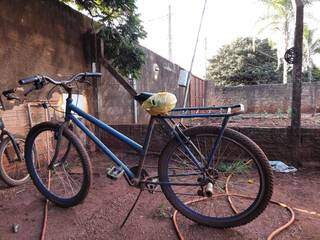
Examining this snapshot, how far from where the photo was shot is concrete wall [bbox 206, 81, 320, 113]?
12708 millimetres

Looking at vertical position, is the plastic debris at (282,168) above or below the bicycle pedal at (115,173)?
below

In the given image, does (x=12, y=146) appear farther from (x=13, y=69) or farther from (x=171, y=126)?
(x=171, y=126)

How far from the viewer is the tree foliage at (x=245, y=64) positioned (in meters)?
19.6

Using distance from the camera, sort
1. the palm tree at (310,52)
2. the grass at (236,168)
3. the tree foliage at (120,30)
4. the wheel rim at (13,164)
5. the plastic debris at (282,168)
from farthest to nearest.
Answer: the palm tree at (310,52), the tree foliage at (120,30), the plastic debris at (282,168), the wheel rim at (13,164), the grass at (236,168)

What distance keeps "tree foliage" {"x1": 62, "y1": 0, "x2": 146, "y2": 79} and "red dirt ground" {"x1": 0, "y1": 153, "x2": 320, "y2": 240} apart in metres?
2.28

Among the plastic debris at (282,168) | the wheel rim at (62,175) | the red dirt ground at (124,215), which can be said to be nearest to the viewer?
the red dirt ground at (124,215)

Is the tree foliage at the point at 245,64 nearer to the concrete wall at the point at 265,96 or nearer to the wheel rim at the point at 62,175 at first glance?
the concrete wall at the point at 265,96

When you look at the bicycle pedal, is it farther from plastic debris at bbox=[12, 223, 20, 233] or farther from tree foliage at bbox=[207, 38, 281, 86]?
tree foliage at bbox=[207, 38, 281, 86]

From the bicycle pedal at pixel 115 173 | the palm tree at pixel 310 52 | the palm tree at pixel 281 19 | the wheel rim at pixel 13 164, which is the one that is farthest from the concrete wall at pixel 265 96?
the bicycle pedal at pixel 115 173

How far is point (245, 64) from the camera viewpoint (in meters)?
20.0

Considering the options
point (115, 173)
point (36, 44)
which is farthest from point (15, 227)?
point (36, 44)

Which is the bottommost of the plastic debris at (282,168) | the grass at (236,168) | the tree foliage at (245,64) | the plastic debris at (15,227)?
the plastic debris at (15,227)

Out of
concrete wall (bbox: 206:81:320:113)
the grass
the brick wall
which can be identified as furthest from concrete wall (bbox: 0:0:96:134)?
concrete wall (bbox: 206:81:320:113)

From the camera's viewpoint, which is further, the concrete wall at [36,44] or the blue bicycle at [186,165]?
the concrete wall at [36,44]
